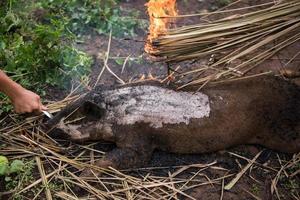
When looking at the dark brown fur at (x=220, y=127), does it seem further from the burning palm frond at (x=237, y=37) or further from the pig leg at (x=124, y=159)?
the burning palm frond at (x=237, y=37)

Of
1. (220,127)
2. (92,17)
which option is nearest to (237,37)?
(220,127)

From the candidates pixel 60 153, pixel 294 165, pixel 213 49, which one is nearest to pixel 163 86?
pixel 213 49

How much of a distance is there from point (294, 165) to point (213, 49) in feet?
4.16

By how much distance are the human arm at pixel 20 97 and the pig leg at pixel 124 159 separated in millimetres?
685

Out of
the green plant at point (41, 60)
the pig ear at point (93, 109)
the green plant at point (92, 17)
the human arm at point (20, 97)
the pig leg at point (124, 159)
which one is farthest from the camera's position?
the green plant at point (92, 17)

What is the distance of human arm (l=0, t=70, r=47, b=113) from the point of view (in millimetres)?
3094

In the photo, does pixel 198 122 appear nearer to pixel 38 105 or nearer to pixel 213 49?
pixel 213 49

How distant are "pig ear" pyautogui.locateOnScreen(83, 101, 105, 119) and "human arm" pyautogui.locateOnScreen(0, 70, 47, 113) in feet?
1.30

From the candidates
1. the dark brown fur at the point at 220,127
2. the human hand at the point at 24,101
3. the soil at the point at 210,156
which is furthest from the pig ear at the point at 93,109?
the soil at the point at 210,156

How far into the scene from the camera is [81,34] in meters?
4.67

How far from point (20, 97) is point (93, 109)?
1.98 feet

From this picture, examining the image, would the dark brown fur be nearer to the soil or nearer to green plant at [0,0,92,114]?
the soil

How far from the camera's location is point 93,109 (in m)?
3.37

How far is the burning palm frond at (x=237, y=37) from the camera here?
2.84m
